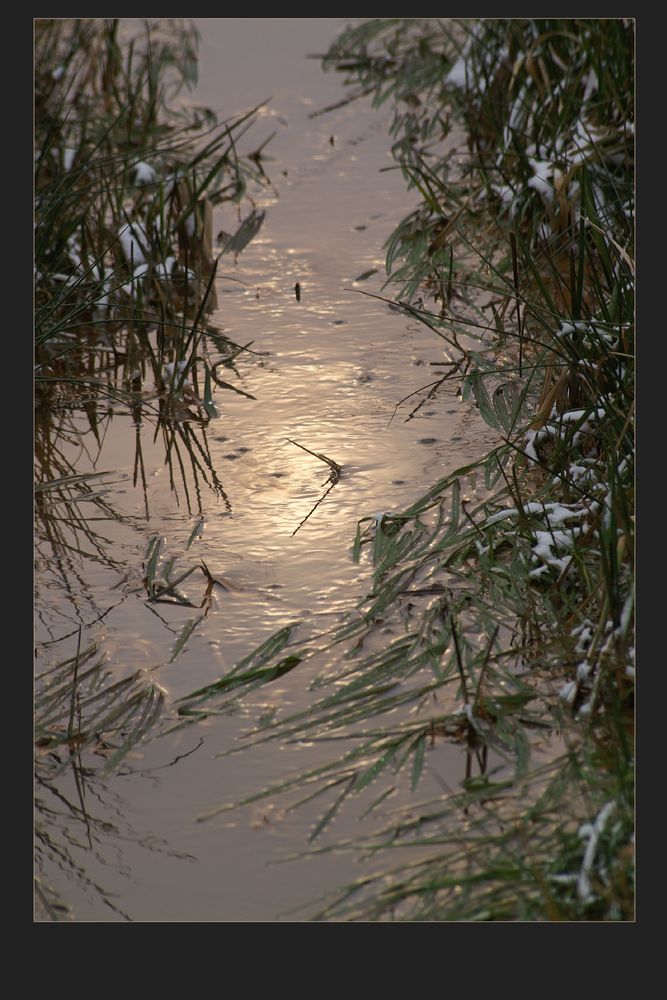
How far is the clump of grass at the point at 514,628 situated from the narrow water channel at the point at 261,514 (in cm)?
5

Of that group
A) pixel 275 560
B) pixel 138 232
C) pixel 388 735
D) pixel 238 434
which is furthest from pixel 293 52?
pixel 388 735

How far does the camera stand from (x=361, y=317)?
306cm

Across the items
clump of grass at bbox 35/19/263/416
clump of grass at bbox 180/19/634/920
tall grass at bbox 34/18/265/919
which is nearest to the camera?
clump of grass at bbox 180/19/634/920

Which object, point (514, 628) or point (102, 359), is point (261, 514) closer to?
point (514, 628)

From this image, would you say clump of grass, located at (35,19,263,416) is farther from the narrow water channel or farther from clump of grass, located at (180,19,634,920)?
clump of grass, located at (180,19,634,920)

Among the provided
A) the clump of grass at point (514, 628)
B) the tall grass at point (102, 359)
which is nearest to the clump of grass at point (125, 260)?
the tall grass at point (102, 359)

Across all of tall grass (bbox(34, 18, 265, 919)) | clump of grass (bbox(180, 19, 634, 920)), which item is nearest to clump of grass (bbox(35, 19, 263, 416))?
tall grass (bbox(34, 18, 265, 919))

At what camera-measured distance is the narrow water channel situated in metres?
1.71

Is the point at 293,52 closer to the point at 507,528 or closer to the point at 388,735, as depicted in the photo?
the point at 507,528

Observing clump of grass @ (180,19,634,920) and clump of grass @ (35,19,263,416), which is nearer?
clump of grass @ (180,19,634,920)

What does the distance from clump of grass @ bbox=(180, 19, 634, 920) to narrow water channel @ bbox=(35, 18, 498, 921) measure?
49 millimetres

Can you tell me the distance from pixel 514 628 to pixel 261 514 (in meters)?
0.54

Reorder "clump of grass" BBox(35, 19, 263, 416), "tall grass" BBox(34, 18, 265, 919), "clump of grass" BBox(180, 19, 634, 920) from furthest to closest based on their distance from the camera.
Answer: "clump of grass" BBox(35, 19, 263, 416)
"tall grass" BBox(34, 18, 265, 919)
"clump of grass" BBox(180, 19, 634, 920)

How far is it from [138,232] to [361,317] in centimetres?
54
